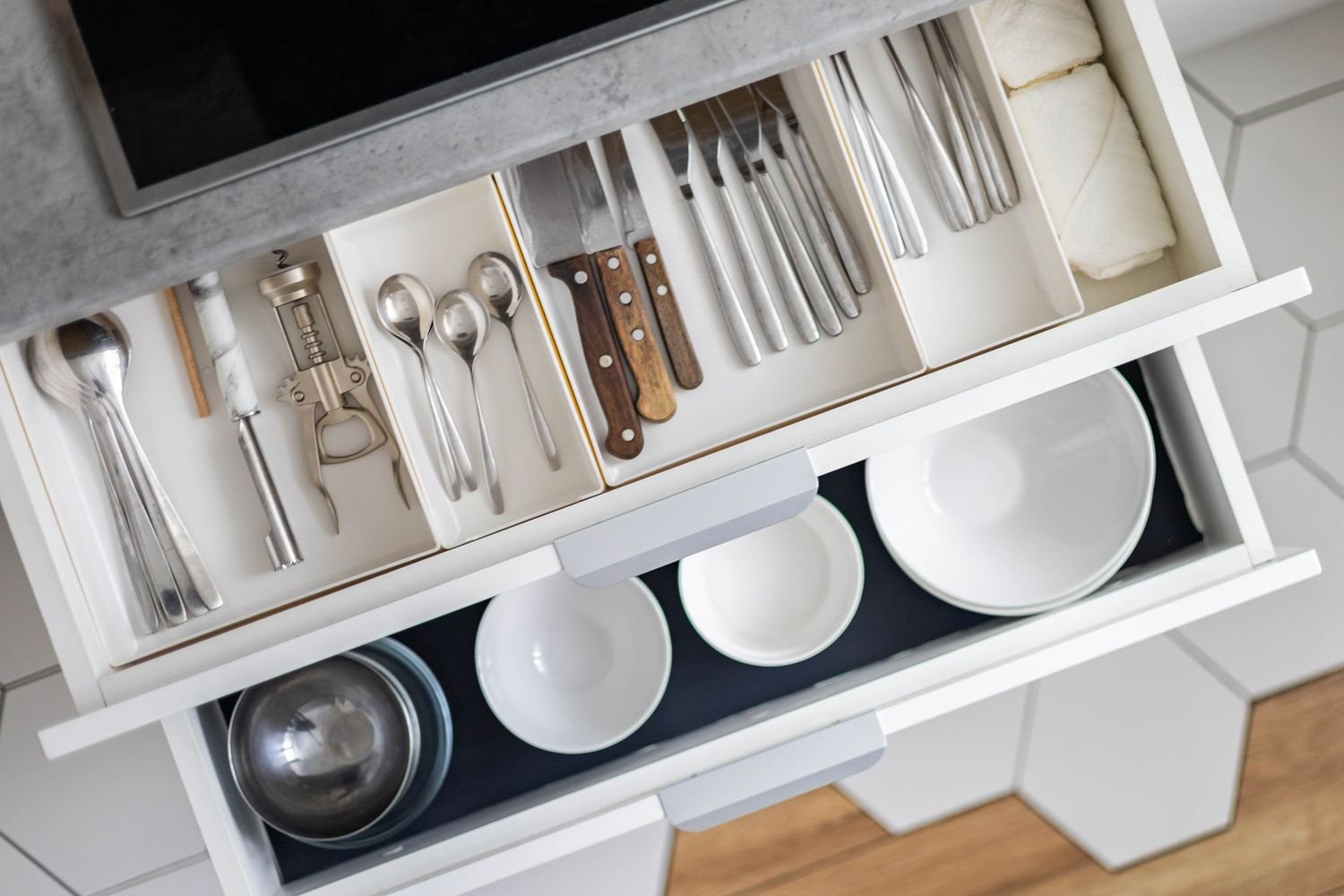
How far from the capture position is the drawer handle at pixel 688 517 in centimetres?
65

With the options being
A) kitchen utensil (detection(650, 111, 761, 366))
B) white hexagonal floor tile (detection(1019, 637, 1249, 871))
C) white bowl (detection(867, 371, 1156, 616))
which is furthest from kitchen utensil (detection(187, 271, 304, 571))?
white hexagonal floor tile (detection(1019, 637, 1249, 871))

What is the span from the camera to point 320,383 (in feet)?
2.52

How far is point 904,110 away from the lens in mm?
797

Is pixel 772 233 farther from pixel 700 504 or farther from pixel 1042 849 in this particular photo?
pixel 1042 849

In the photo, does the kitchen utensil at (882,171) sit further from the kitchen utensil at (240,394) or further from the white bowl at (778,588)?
the kitchen utensil at (240,394)

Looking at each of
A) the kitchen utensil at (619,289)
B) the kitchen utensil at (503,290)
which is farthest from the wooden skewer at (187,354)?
the kitchen utensil at (619,289)

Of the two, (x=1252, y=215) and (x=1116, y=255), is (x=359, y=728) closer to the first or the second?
(x=1116, y=255)

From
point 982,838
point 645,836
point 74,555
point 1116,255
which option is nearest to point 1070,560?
point 1116,255

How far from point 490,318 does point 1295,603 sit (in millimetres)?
1085

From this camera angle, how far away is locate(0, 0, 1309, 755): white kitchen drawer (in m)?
0.65

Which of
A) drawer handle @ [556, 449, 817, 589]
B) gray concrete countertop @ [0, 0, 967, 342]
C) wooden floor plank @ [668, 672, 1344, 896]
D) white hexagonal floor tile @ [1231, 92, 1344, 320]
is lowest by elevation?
wooden floor plank @ [668, 672, 1344, 896]

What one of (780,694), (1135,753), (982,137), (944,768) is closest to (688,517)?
(780,694)

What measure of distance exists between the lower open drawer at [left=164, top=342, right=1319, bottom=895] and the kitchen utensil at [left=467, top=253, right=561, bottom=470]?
236mm

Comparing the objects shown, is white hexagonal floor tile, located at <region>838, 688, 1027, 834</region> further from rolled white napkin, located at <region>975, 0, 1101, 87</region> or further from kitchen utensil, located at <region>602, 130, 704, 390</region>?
rolled white napkin, located at <region>975, 0, 1101, 87</region>
